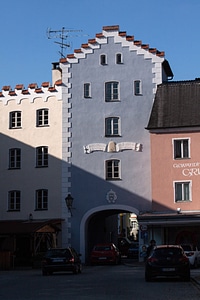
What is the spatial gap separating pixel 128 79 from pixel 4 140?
34.0 ft

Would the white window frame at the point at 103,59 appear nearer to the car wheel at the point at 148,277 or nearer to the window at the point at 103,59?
the window at the point at 103,59

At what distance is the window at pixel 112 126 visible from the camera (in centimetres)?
4197

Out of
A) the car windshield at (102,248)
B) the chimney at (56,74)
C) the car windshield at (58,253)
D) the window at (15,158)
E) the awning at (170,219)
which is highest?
the chimney at (56,74)

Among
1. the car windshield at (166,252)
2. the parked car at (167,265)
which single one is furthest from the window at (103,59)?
the parked car at (167,265)

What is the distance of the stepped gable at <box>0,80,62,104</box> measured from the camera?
4325 cm

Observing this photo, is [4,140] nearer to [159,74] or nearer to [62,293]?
[159,74]

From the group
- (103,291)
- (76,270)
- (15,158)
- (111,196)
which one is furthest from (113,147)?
(103,291)

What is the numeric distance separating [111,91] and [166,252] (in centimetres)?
2102

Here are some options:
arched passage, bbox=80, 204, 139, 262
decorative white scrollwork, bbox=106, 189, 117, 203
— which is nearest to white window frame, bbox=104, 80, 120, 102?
decorative white scrollwork, bbox=106, 189, 117, 203

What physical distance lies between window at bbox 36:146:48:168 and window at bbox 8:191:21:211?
8.92 ft

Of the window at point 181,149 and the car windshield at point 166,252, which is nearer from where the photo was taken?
the car windshield at point 166,252

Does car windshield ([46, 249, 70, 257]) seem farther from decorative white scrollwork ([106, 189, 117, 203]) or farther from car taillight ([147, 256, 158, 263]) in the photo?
decorative white scrollwork ([106, 189, 117, 203])

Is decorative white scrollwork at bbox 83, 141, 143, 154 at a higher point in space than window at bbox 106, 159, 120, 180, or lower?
higher

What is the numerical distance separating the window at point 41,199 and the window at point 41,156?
1933 millimetres
